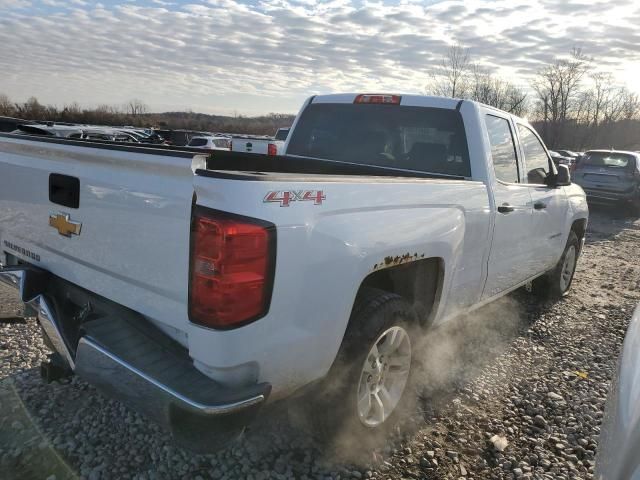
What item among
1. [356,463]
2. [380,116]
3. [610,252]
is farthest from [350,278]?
[610,252]

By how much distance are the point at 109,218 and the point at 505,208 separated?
2776 mm

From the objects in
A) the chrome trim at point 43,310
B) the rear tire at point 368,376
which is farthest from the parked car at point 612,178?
the chrome trim at point 43,310

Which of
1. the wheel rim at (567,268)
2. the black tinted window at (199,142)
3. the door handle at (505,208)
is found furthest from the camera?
the black tinted window at (199,142)

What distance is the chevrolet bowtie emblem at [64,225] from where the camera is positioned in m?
2.50

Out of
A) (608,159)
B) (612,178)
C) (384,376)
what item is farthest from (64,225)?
(608,159)

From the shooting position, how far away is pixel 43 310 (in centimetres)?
253

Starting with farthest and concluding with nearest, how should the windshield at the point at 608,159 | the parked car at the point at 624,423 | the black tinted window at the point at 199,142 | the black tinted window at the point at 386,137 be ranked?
1. the black tinted window at the point at 199,142
2. the windshield at the point at 608,159
3. the black tinted window at the point at 386,137
4. the parked car at the point at 624,423

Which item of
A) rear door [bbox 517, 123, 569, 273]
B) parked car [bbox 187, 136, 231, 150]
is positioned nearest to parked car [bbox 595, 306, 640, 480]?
rear door [bbox 517, 123, 569, 273]

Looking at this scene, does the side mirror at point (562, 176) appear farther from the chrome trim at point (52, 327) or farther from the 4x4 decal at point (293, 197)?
the chrome trim at point (52, 327)

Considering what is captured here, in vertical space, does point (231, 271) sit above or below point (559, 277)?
above

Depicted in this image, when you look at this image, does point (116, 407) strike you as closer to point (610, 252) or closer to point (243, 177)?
point (243, 177)

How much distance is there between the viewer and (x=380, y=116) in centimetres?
422

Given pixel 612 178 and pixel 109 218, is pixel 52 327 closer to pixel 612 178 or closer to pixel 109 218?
pixel 109 218

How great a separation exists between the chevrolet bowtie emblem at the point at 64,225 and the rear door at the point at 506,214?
2734 mm
